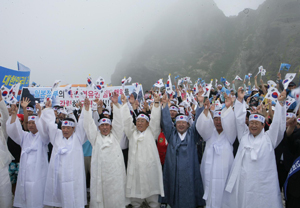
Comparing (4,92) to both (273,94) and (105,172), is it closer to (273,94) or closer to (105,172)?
(105,172)

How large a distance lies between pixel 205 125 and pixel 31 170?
11.5 ft

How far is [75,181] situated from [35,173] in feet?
2.79

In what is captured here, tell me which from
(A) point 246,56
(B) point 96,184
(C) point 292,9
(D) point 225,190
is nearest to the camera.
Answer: (D) point 225,190

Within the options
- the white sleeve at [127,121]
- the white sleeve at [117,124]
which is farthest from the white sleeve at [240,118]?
the white sleeve at [117,124]

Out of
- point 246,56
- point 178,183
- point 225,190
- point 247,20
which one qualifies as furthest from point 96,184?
point 247,20

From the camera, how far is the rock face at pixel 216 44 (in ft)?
86.8

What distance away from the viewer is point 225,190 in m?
3.89

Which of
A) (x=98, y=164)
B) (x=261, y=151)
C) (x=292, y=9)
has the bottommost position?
(x=98, y=164)

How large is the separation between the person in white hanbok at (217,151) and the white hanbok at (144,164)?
0.91 meters

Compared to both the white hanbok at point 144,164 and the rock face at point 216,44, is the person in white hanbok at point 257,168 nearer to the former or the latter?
the white hanbok at point 144,164

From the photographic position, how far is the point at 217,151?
4066mm

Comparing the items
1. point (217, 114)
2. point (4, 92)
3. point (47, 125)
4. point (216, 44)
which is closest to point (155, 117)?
point (217, 114)

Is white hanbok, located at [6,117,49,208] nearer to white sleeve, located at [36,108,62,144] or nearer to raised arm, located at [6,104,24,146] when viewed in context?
raised arm, located at [6,104,24,146]

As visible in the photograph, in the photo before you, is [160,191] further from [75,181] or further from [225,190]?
[75,181]
